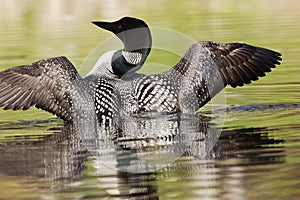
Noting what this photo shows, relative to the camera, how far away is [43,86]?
9664 millimetres

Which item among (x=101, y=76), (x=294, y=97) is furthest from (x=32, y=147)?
(x=294, y=97)

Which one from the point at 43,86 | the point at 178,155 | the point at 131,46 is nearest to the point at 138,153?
the point at 178,155

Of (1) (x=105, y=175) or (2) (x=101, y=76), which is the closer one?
(1) (x=105, y=175)

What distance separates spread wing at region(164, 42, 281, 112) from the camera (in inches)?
394

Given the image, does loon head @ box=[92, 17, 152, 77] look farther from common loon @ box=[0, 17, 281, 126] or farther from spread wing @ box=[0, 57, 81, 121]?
spread wing @ box=[0, 57, 81, 121]

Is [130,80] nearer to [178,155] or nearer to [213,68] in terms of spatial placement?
[213,68]

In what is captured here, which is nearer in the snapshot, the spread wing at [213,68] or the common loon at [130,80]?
the common loon at [130,80]

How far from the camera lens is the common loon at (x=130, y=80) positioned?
9.63m

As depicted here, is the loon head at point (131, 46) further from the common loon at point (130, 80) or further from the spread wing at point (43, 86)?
the spread wing at point (43, 86)

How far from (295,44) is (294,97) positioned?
568 cm

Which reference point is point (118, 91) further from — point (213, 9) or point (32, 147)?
point (213, 9)

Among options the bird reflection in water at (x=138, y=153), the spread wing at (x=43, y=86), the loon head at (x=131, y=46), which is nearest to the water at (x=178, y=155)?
the bird reflection in water at (x=138, y=153)

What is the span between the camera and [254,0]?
26.1 meters

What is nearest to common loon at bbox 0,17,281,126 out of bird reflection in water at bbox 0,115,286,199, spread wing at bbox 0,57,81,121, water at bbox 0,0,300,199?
spread wing at bbox 0,57,81,121
